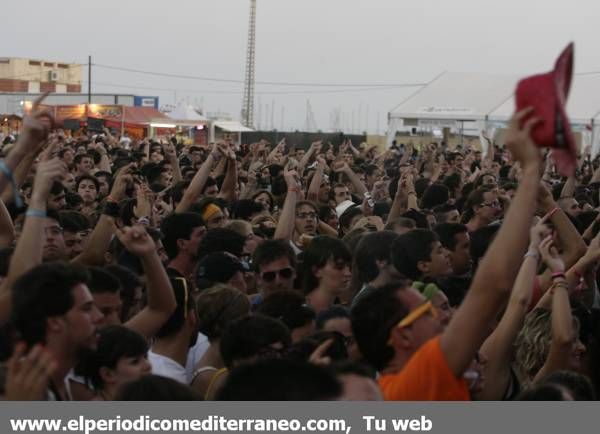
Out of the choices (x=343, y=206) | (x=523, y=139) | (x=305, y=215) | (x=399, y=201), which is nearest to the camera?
(x=523, y=139)

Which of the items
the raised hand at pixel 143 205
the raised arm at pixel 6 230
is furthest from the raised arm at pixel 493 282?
the raised hand at pixel 143 205

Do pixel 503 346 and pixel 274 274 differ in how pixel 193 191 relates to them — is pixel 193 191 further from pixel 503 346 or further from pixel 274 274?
pixel 503 346

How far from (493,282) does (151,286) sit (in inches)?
78.7

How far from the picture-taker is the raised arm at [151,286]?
463 cm

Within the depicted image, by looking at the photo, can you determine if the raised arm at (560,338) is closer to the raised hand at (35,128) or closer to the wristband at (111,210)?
the raised hand at (35,128)

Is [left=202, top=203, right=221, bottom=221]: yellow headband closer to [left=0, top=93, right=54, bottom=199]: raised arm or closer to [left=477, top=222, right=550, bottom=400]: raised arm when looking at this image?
[left=0, top=93, right=54, bottom=199]: raised arm

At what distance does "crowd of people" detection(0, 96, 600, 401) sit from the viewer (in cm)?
340

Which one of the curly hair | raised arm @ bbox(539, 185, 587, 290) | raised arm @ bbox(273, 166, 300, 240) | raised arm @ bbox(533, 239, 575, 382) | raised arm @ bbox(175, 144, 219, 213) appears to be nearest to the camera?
raised arm @ bbox(533, 239, 575, 382)

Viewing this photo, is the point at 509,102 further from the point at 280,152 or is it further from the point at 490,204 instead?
the point at 490,204

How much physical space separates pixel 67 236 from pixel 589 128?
23.8m

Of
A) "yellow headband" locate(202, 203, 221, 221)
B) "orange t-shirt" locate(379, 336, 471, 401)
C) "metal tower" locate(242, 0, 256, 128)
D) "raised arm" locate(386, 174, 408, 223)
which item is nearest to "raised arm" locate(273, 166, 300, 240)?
"yellow headband" locate(202, 203, 221, 221)

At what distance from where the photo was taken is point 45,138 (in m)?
4.65

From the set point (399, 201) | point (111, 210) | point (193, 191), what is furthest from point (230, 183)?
point (111, 210)

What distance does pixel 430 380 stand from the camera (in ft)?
11.2
